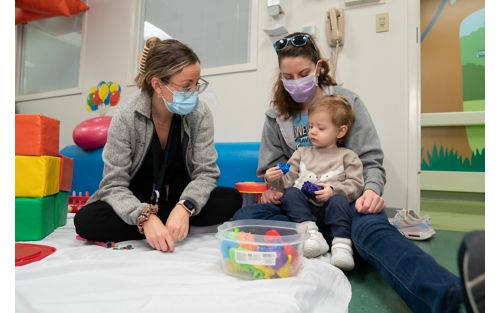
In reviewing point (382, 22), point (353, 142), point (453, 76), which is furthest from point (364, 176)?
point (453, 76)

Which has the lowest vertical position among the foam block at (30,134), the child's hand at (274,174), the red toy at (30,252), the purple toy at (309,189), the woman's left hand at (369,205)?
the red toy at (30,252)

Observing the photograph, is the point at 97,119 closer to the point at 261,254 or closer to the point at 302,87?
the point at 302,87

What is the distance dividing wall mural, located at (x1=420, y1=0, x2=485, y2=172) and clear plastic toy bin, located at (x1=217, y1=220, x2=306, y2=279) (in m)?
2.82

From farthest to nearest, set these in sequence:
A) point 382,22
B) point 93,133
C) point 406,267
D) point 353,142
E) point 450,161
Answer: point 450,161 < point 93,133 < point 382,22 < point 353,142 < point 406,267

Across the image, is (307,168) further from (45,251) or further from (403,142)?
(45,251)

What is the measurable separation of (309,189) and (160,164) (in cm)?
51

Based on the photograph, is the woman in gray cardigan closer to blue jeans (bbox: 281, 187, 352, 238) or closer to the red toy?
the red toy

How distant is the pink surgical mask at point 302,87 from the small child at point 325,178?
96mm

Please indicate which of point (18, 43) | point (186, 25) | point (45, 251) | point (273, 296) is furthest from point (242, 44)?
point (18, 43)

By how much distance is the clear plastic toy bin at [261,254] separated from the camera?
68cm

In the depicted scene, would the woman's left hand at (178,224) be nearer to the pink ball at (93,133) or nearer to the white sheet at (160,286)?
the white sheet at (160,286)

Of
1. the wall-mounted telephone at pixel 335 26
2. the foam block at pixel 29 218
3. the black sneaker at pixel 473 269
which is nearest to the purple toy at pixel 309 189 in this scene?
the black sneaker at pixel 473 269

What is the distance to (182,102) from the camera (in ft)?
3.43
